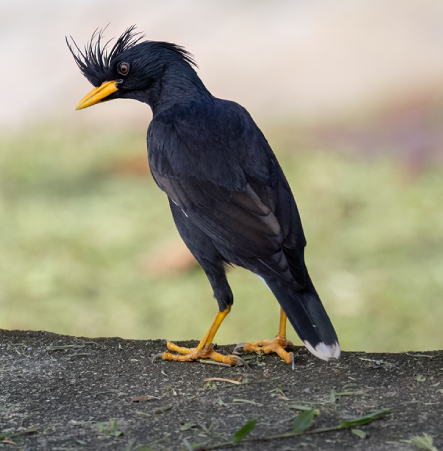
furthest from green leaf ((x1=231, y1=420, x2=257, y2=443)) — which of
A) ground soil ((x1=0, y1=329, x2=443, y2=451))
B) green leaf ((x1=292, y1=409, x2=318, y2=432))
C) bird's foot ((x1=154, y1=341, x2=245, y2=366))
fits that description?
bird's foot ((x1=154, y1=341, x2=245, y2=366))

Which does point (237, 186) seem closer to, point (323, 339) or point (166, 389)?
point (323, 339)

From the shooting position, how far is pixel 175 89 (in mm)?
3994

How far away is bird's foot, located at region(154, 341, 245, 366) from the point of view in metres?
3.74

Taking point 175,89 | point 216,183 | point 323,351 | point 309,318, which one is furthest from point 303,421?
point 175,89

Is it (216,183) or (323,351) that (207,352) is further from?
(216,183)

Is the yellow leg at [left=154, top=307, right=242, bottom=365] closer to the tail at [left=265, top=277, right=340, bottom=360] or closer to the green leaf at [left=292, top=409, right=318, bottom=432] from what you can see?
the tail at [left=265, top=277, right=340, bottom=360]

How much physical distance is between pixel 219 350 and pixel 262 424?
1.27 metres

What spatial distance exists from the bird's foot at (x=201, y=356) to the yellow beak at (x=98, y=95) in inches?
71.1

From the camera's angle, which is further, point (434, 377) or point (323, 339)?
point (434, 377)

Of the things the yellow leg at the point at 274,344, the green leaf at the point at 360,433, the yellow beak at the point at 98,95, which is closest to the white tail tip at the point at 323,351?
the green leaf at the point at 360,433

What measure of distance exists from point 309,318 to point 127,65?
2.17m

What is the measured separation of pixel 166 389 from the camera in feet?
11.1

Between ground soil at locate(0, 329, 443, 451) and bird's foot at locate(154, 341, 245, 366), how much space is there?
0.17 ft

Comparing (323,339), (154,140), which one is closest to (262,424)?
(323,339)
